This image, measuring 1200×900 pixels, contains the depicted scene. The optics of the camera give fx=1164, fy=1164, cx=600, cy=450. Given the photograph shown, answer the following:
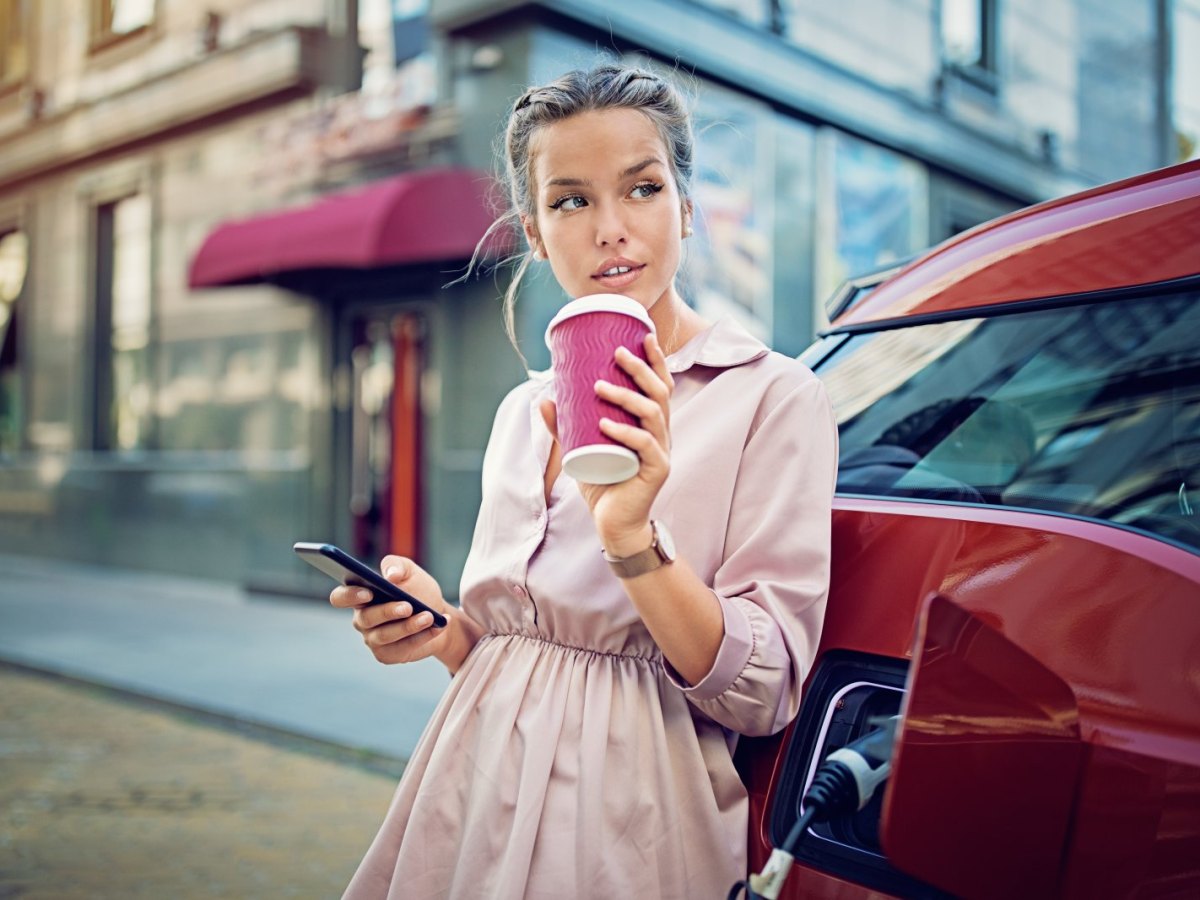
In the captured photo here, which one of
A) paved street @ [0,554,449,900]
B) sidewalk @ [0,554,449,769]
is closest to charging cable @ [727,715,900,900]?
paved street @ [0,554,449,900]

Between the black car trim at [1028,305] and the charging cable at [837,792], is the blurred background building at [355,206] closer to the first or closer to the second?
the black car trim at [1028,305]

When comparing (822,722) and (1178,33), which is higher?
(1178,33)

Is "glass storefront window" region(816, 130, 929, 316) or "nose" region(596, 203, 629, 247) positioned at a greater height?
"glass storefront window" region(816, 130, 929, 316)

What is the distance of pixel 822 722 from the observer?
4.61 ft

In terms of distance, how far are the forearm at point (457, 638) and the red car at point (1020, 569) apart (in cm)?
47

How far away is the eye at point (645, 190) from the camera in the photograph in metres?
1.54

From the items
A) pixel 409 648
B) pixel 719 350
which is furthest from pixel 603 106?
pixel 409 648

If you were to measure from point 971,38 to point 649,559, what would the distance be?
1448 centimetres

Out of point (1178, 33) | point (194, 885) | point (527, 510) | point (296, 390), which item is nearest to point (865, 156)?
point (296, 390)

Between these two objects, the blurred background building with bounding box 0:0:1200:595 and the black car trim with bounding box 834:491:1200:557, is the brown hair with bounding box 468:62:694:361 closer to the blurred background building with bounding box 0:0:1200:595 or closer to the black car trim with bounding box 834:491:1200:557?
the black car trim with bounding box 834:491:1200:557

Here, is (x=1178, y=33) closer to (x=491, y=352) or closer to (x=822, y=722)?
(x=491, y=352)

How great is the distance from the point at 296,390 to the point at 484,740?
35.0 feet

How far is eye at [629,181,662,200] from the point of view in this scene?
154 centimetres

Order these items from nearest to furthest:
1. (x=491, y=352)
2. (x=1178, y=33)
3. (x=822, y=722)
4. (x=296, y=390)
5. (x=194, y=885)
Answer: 1. (x=822, y=722)
2. (x=194, y=885)
3. (x=491, y=352)
4. (x=296, y=390)
5. (x=1178, y=33)
